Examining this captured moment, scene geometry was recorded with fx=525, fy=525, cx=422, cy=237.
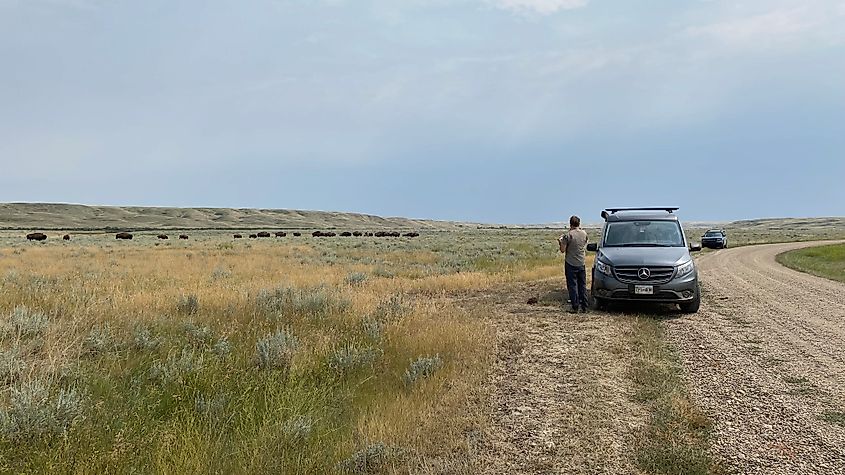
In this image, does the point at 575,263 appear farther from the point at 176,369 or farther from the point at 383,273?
the point at 383,273

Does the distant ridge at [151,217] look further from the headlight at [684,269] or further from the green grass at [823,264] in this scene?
the headlight at [684,269]

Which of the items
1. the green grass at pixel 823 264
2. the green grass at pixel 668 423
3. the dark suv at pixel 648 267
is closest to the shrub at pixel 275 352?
the green grass at pixel 668 423

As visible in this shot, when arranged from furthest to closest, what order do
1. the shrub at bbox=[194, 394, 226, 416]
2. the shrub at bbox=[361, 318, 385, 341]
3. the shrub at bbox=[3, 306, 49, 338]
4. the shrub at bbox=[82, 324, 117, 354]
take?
1. the shrub at bbox=[361, 318, 385, 341]
2. the shrub at bbox=[3, 306, 49, 338]
3. the shrub at bbox=[82, 324, 117, 354]
4. the shrub at bbox=[194, 394, 226, 416]

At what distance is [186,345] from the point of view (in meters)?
6.48

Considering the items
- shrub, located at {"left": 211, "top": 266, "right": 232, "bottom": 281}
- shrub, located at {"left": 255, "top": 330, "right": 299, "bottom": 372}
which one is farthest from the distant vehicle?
shrub, located at {"left": 255, "top": 330, "right": 299, "bottom": 372}

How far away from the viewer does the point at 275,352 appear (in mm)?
6312

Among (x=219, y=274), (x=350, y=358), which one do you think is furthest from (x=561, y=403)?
(x=219, y=274)

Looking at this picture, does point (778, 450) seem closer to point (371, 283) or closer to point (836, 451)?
point (836, 451)

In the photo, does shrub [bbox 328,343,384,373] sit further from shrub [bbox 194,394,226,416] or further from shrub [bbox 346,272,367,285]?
shrub [bbox 346,272,367,285]

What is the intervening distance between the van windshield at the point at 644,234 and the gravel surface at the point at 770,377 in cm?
172

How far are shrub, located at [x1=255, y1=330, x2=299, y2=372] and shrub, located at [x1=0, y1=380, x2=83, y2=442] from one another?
2096mm

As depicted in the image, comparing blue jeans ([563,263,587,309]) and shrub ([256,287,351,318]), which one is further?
blue jeans ([563,263,587,309])

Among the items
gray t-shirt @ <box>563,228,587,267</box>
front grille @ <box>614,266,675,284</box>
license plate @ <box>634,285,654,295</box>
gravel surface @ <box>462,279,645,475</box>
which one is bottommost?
gravel surface @ <box>462,279,645,475</box>

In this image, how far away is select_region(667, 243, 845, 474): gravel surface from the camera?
4.19 m
